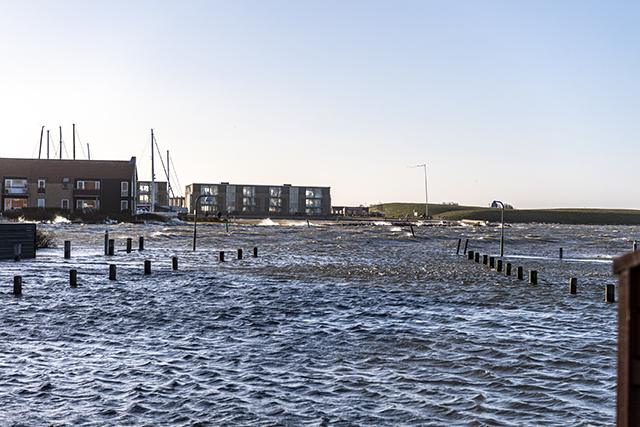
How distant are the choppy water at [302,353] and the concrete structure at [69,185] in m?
67.7

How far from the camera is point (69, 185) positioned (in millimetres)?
86625

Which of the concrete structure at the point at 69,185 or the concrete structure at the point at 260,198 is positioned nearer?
the concrete structure at the point at 69,185

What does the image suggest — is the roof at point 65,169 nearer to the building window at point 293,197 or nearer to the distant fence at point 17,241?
the distant fence at point 17,241

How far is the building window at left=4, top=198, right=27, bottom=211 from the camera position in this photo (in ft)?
279

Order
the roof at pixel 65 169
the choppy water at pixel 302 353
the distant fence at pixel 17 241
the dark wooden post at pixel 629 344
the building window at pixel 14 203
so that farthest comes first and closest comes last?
1. the roof at pixel 65 169
2. the building window at pixel 14 203
3. the distant fence at pixel 17 241
4. the choppy water at pixel 302 353
5. the dark wooden post at pixel 629 344

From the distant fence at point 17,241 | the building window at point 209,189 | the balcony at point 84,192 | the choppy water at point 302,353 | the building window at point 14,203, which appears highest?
the building window at point 209,189

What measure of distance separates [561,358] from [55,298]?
1530cm

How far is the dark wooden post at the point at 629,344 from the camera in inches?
157

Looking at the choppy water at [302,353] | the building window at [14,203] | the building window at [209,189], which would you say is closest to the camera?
the choppy water at [302,353]

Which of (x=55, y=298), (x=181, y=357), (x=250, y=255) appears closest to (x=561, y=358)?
(x=181, y=357)

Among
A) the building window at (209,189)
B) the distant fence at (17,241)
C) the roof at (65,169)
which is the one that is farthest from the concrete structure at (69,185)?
the building window at (209,189)

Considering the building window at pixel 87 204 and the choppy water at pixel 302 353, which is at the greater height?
the building window at pixel 87 204

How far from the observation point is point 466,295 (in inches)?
810

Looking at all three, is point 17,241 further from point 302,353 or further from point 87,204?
point 87,204
